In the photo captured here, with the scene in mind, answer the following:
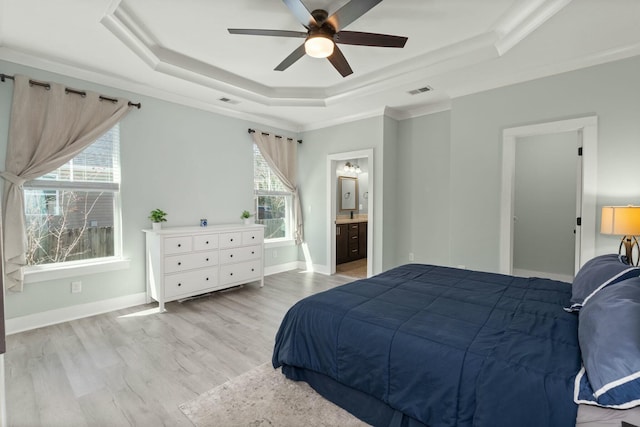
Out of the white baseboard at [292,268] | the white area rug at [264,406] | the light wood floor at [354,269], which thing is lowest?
the white area rug at [264,406]

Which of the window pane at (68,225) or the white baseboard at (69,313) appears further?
the window pane at (68,225)

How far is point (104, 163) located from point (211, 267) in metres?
1.75

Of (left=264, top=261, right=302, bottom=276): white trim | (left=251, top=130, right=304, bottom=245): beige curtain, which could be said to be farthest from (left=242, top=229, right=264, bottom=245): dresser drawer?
(left=251, top=130, right=304, bottom=245): beige curtain

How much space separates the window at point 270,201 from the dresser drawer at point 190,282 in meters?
1.50

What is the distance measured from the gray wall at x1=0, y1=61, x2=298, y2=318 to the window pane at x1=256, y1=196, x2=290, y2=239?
35 cm

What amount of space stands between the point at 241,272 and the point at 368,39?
331cm

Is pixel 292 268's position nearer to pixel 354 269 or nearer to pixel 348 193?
pixel 354 269

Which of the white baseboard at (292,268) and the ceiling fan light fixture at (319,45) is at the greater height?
the ceiling fan light fixture at (319,45)

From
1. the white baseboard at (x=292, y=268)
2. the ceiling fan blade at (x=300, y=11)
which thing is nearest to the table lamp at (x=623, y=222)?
the ceiling fan blade at (x=300, y=11)

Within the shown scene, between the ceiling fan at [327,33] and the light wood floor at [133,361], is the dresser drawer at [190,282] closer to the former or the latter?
the light wood floor at [133,361]

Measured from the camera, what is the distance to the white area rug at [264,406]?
70.2 inches

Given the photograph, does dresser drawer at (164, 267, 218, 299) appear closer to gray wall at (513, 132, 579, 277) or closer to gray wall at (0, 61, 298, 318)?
gray wall at (0, 61, 298, 318)

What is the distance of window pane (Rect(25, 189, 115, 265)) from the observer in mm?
3113

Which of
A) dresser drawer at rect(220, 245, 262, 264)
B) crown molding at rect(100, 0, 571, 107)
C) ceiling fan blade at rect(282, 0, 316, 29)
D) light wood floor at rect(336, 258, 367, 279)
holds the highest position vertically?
crown molding at rect(100, 0, 571, 107)
